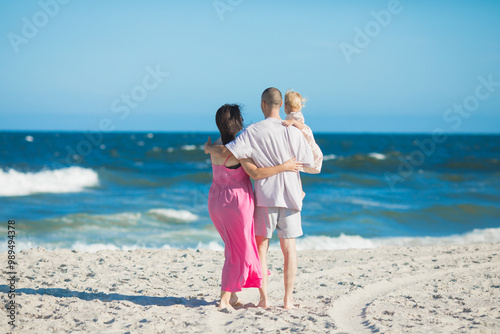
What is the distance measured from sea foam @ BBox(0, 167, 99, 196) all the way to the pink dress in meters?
12.4

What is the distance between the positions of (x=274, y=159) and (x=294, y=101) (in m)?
0.53

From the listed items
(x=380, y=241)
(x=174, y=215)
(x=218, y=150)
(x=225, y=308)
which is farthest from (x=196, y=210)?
(x=218, y=150)

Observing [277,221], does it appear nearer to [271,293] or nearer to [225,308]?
[225,308]

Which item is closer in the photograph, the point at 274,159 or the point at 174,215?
the point at 274,159

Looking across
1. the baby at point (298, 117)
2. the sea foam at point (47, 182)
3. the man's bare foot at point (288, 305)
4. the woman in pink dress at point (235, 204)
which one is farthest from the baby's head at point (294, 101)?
the sea foam at point (47, 182)

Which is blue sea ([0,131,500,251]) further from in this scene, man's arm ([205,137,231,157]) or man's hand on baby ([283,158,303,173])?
man's arm ([205,137,231,157])

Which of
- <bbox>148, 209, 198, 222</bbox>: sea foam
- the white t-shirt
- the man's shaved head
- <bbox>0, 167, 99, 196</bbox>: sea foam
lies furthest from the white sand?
<bbox>0, 167, 99, 196</bbox>: sea foam

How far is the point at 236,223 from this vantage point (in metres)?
3.79

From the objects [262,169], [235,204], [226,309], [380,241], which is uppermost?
[262,169]

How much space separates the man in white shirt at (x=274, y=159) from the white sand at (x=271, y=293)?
768mm

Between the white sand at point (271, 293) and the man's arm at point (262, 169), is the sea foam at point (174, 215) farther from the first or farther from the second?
the man's arm at point (262, 169)

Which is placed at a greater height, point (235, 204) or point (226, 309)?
point (235, 204)

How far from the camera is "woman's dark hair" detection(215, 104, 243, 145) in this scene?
3.79 metres

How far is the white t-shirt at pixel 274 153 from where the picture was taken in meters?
3.73
